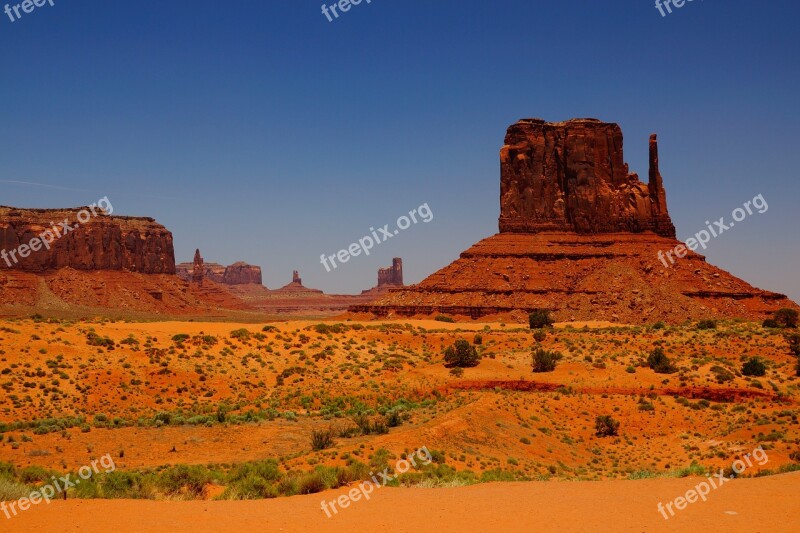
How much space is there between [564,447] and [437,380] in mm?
12133

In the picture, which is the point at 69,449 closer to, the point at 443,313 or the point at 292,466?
Result: the point at 292,466

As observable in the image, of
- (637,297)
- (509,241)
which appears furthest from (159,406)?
(509,241)

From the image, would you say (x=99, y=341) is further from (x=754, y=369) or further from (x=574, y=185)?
(x=574, y=185)

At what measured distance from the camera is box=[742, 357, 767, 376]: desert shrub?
35947 millimetres

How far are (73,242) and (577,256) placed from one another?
95.3 metres

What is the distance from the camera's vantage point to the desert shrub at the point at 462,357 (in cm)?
4056

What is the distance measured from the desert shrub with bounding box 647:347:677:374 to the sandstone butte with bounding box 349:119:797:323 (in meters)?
31.5

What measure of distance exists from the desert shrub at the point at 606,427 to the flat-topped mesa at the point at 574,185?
61.8 metres

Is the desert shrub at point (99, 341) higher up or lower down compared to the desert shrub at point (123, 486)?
higher up

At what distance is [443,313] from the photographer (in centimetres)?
7662

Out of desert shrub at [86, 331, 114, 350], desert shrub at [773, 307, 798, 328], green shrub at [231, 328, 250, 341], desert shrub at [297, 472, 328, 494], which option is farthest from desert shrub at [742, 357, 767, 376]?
desert shrub at [86, 331, 114, 350]

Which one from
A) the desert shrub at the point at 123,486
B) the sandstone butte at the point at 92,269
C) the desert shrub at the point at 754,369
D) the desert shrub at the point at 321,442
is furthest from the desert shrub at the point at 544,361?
the sandstone butte at the point at 92,269
